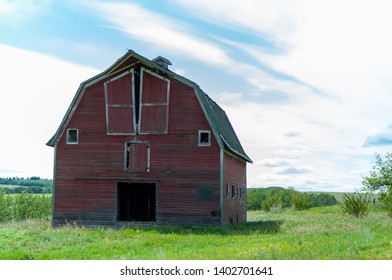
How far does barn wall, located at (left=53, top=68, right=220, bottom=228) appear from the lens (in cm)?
2797

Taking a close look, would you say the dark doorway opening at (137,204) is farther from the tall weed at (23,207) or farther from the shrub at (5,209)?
the shrub at (5,209)

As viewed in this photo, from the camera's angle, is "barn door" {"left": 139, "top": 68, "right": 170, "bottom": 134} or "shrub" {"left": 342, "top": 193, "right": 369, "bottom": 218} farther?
"shrub" {"left": 342, "top": 193, "right": 369, "bottom": 218}

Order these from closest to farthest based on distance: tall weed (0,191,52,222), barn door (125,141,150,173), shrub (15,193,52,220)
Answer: barn door (125,141,150,173) < tall weed (0,191,52,222) < shrub (15,193,52,220)

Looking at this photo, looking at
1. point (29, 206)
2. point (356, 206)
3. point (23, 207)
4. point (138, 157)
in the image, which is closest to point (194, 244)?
point (138, 157)

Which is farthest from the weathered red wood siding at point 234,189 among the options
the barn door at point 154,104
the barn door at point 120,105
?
the barn door at point 120,105

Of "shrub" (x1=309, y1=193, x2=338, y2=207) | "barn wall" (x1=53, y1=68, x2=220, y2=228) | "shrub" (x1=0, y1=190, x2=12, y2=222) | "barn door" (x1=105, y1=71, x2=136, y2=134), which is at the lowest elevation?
"shrub" (x1=0, y1=190, x2=12, y2=222)

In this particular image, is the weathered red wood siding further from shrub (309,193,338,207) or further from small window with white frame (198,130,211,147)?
shrub (309,193,338,207)

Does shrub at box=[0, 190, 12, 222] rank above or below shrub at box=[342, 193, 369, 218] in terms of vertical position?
below

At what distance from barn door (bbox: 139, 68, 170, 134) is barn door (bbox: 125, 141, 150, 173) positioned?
74cm

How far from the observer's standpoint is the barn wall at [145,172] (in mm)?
27969

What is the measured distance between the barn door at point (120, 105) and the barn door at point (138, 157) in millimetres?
801

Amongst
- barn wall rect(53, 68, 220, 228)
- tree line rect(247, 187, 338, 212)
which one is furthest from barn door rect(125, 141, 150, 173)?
tree line rect(247, 187, 338, 212)

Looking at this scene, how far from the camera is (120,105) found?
29.0 metres

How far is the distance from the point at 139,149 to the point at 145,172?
126cm
